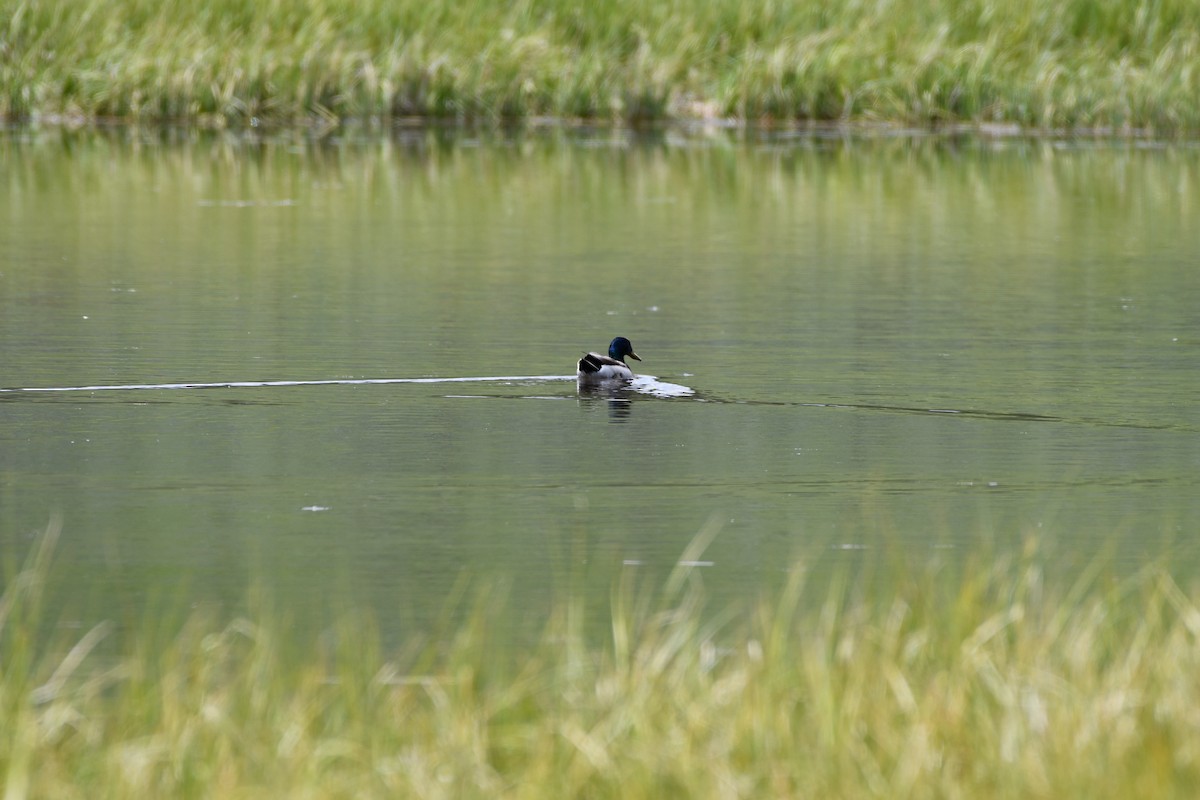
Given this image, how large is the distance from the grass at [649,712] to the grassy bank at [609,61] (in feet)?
65.5

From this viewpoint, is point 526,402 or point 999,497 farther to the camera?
point 526,402

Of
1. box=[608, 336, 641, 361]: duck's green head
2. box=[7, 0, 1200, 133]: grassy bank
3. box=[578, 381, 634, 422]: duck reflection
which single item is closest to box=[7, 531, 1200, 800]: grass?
box=[578, 381, 634, 422]: duck reflection

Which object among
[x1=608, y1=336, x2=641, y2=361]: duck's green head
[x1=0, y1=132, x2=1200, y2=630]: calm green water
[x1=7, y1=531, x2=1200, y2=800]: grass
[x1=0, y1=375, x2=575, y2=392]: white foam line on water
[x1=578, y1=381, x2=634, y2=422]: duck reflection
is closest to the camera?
[x1=7, y1=531, x2=1200, y2=800]: grass

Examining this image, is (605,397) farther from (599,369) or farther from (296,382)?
(296,382)

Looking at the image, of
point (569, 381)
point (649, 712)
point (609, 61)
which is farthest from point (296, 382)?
point (609, 61)

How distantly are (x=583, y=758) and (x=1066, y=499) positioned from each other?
3.07 m

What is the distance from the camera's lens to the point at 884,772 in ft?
13.7

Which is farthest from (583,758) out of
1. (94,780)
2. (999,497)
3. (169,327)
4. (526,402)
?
(169,327)

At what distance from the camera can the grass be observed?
409 cm

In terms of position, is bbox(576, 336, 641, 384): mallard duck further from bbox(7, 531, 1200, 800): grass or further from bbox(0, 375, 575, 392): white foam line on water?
bbox(7, 531, 1200, 800): grass

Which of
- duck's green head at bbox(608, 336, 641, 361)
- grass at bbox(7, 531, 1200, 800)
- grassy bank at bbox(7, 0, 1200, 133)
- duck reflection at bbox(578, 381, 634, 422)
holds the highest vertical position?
grassy bank at bbox(7, 0, 1200, 133)

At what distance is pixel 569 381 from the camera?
935cm

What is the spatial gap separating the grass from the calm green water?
0.79 m

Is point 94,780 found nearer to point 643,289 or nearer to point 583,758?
point 583,758
